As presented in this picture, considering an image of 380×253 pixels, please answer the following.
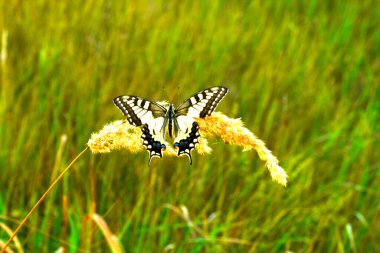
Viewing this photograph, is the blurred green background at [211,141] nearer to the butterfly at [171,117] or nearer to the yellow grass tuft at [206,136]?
the butterfly at [171,117]

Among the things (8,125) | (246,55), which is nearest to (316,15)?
(246,55)

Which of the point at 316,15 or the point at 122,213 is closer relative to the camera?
the point at 122,213

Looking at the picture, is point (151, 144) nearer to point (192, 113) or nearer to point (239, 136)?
point (192, 113)

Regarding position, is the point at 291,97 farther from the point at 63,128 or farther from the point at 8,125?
the point at 8,125

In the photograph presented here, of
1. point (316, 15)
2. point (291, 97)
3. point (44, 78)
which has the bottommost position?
point (291, 97)

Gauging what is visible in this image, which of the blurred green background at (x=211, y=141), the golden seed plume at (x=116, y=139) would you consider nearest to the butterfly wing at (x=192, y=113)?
the golden seed plume at (x=116, y=139)

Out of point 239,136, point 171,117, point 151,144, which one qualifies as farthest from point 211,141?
point 239,136
